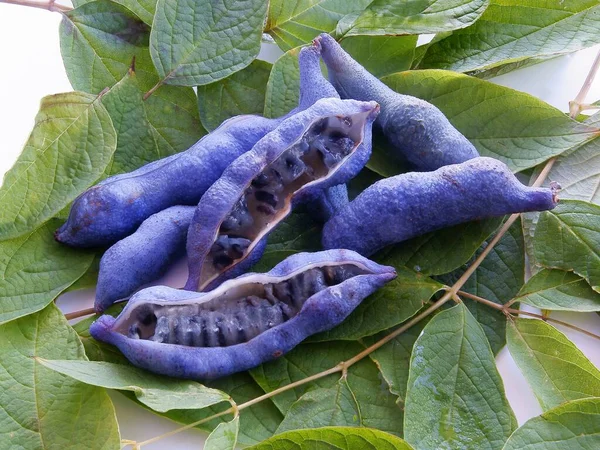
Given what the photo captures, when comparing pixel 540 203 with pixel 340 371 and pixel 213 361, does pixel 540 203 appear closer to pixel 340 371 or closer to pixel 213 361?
pixel 340 371

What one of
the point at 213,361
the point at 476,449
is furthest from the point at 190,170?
the point at 476,449

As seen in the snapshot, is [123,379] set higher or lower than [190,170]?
lower

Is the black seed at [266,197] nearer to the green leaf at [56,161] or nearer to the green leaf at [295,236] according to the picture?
the green leaf at [295,236]

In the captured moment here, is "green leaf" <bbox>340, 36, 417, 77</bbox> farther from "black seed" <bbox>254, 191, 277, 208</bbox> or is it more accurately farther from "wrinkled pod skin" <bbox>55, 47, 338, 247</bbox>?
"black seed" <bbox>254, 191, 277, 208</bbox>

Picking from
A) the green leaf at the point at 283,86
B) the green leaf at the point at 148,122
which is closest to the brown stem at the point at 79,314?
the green leaf at the point at 148,122

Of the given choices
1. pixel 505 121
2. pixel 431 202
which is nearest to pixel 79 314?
pixel 431 202

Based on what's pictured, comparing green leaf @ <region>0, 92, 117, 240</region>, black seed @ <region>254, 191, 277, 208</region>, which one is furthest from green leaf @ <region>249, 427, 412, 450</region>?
green leaf @ <region>0, 92, 117, 240</region>
